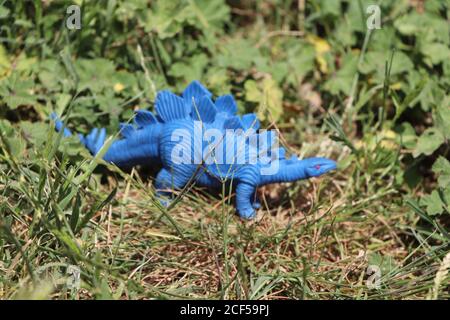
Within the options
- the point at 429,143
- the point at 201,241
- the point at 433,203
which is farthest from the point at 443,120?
the point at 201,241

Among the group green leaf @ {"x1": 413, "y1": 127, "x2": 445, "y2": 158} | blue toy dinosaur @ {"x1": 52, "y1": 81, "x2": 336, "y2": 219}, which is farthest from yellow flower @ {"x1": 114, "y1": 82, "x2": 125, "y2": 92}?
green leaf @ {"x1": 413, "y1": 127, "x2": 445, "y2": 158}

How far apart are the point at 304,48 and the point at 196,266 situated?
1.28 metres

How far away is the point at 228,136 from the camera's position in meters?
2.27

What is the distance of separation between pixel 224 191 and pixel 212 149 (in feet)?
0.52

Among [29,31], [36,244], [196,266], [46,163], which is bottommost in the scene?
[196,266]

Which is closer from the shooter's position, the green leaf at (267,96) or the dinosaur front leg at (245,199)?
the dinosaur front leg at (245,199)

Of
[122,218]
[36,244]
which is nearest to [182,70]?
[122,218]

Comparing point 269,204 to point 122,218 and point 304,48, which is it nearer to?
point 122,218

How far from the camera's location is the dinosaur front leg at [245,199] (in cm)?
230

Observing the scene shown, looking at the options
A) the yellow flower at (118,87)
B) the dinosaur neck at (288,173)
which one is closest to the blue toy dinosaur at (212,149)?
the dinosaur neck at (288,173)

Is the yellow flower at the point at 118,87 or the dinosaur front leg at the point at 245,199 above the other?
the yellow flower at the point at 118,87

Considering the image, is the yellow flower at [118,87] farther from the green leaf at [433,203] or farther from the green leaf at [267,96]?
the green leaf at [433,203]

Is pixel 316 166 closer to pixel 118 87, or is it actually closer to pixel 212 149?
pixel 212 149

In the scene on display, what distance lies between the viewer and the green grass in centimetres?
208
